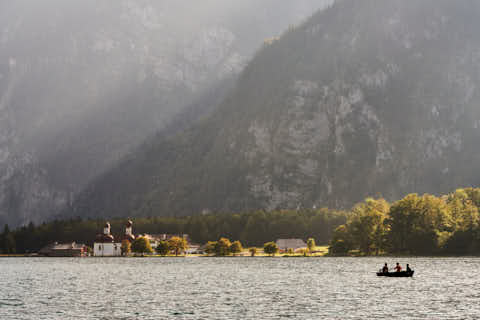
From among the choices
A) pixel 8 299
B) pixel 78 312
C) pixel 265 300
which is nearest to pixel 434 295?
pixel 265 300

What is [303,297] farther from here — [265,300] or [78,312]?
[78,312]

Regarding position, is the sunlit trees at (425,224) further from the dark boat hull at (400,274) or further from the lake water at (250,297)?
the dark boat hull at (400,274)

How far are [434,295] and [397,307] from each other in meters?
14.9

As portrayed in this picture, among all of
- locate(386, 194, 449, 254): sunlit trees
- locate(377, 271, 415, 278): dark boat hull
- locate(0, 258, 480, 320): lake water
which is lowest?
locate(0, 258, 480, 320): lake water

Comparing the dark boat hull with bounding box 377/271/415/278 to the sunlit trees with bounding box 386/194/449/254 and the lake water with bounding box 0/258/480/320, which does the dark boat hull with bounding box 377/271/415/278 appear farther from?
the sunlit trees with bounding box 386/194/449/254

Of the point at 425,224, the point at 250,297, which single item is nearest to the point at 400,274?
the point at 250,297

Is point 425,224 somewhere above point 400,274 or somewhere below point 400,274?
→ above

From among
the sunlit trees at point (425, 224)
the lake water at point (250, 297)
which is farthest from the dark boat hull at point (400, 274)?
the sunlit trees at point (425, 224)

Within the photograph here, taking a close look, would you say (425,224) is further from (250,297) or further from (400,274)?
(250,297)

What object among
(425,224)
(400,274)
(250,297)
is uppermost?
(425,224)

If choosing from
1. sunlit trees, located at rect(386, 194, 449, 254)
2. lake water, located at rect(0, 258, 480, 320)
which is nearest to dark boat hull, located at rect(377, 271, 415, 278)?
lake water, located at rect(0, 258, 480, 320)

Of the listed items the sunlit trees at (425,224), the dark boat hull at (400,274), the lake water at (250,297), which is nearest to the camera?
the lake water at (250,297)

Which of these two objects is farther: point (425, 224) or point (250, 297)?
point (425, 224)

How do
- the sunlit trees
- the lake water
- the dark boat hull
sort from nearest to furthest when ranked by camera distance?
the lake water → the dark boat hull → the sunlit trees
